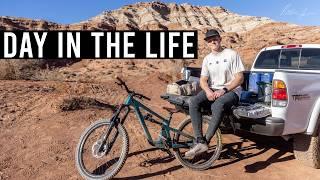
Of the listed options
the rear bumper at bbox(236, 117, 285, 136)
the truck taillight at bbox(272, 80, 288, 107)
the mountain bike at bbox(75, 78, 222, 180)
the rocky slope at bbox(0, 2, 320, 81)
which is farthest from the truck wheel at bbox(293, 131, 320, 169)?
the rocky slope at bbox(0, 2, 320, 81)

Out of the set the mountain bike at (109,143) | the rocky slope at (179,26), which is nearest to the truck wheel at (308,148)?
the mountain bike at (109,143)

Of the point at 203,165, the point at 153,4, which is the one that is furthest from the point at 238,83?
the point at 153,4

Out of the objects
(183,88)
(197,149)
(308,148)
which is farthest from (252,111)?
(183,88)

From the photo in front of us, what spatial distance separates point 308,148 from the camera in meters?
6.14

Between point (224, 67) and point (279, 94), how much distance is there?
897 mm

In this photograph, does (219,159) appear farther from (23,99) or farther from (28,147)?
(23,99)

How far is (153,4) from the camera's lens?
8388 centimetres

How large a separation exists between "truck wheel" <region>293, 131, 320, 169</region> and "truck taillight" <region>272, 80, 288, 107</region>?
3.17 ft

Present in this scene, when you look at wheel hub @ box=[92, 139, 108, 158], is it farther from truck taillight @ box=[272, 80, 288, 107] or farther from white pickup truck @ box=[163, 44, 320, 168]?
truck taillight @ box=[272, 80, 288, 107]

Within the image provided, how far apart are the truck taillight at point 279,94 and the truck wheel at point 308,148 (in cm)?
97

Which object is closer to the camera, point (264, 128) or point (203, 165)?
point (264, 128)

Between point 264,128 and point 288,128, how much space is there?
1.06 feet

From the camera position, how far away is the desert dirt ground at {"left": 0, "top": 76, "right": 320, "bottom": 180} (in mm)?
5750

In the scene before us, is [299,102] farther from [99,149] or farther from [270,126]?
[99,149]
